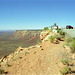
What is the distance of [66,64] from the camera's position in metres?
11.1

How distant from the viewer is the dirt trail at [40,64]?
10328 mm

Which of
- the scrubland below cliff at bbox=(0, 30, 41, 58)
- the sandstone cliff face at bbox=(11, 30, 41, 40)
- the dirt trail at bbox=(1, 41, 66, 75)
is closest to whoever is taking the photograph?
the dirt trail at bbox=(1, 41, 66, 75)

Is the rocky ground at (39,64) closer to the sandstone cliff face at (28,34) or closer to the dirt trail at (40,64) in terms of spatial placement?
the dirt trail at (40,64)

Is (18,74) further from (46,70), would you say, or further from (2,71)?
(46,70)

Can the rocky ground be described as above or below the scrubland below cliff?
above

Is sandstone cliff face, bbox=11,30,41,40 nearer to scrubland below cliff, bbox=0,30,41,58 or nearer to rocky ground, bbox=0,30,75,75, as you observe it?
scrubland below cliff, bbox=0,30,41,58

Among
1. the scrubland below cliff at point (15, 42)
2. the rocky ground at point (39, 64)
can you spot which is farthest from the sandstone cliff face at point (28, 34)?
the rocky ground at point (39, 64)

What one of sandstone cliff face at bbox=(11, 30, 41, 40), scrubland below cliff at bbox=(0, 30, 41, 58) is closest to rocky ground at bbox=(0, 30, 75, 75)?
scrubland below cliff at bbox=(0, 30, 41, 58)

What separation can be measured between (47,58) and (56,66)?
6.16 ft

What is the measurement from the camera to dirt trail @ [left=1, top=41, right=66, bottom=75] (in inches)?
407

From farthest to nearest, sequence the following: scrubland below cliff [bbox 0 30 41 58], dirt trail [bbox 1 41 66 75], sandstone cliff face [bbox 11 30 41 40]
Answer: sandstone cliff face [bbox 11 30 41 40] → scrubland below cliff [bbox 0 30 41 58] → dirt trail [bbox 1 41 66 75]

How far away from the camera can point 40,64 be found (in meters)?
11.5

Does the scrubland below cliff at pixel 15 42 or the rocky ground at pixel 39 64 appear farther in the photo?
the scrubland below cliff at pixel 15 42

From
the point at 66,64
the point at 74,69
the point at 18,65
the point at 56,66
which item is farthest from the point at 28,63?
the point at 74,69
